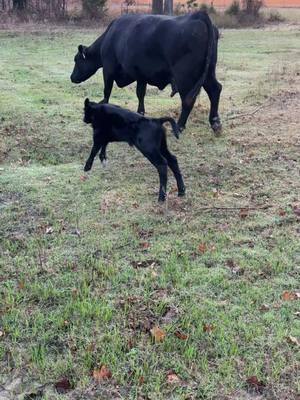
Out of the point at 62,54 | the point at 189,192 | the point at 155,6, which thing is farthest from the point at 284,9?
the point at 189,192

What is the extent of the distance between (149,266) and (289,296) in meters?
1.12

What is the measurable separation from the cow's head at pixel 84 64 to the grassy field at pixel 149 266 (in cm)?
129

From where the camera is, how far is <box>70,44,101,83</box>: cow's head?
9570 millimetres

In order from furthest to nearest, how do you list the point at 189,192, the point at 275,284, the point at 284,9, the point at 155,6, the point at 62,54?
1. the point at 284,9
2. the point at 155,6
3. the point at 62,54
4. the point at 189,192
5. the point at 275,284

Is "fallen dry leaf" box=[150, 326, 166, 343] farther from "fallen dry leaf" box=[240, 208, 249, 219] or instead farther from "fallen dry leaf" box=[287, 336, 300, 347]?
"fallen dry leaf" box=[240, 208, 249, 219]

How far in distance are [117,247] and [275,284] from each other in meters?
1.38

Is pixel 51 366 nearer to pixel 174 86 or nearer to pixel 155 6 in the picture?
pixel 174 86

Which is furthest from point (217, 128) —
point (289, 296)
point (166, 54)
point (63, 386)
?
point (63, 386)

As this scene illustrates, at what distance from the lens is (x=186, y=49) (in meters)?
7.54

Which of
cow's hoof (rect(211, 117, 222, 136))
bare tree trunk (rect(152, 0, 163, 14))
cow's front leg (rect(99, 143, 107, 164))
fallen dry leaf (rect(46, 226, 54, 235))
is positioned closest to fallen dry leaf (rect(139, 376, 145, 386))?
fallen dry leaf (rect(46, 226, 54, 235))

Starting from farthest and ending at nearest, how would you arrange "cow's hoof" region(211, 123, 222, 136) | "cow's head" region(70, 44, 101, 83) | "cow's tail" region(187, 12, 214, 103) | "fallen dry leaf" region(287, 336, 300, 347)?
"cow's head" region(70, 44, 101, 83) → "cow's hoof" region(211, 123, 222, 136) → "cow's tail" region(187, 12, 214, 103) → "fallen dry leaf" region(287, 336, 300, 347)

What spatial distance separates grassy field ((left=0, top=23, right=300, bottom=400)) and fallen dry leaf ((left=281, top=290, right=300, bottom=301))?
0.01 m

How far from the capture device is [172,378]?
129 inches

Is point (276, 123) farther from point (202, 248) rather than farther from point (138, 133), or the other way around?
point (202, 248)
